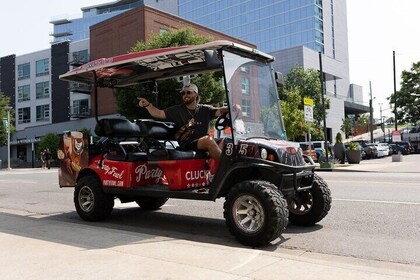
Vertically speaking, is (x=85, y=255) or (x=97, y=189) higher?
(x=97, y=189)

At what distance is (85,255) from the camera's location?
4906 mm

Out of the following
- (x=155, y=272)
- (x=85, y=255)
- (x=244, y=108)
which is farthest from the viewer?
(x=244, y=108)

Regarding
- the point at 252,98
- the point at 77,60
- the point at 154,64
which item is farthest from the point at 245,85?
the point at 77,60

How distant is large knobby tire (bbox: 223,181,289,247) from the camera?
540 centimetres

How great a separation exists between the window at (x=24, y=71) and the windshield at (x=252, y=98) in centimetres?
6032

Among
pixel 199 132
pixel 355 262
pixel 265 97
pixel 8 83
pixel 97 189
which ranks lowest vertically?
pixel 355 262

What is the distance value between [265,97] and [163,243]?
277 centimetres

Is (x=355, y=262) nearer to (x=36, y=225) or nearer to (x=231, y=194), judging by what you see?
(x=231, y=194)

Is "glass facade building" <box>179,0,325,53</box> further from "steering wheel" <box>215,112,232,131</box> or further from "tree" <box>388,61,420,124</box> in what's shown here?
"steering wheel" <box>215,112,232,131</box>

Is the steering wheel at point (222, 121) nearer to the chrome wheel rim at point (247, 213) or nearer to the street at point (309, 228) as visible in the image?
the chrome wheel rim at point (247, 213)

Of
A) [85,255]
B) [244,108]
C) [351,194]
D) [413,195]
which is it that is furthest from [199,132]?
[413,195]

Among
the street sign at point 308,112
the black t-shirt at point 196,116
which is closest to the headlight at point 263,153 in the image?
the black t-shirt at point 196,116

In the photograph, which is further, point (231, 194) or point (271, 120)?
point (271, 120)

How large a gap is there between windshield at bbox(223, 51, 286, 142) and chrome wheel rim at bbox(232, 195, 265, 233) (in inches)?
36.3
